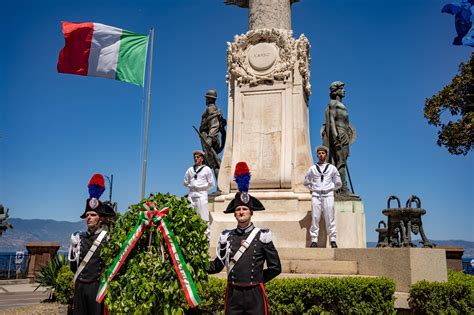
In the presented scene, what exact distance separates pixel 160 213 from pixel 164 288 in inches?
27.9

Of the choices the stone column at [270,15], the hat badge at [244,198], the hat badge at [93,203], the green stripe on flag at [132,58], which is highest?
the stone column at [270,15]

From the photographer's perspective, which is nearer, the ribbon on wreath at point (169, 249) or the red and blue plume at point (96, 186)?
the ribbon on wreath at point (169, 249)

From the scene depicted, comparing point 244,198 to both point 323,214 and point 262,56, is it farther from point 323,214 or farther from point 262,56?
point 262,56

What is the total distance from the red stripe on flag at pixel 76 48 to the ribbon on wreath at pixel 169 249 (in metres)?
7.44

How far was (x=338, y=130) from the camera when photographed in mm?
11805

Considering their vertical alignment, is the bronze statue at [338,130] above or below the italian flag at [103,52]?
below

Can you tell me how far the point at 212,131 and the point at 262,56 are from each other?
269 centimetres

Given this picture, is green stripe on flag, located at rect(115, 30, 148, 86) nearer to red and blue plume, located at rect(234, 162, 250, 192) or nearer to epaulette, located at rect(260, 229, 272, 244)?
red and blue plume, located at rect(234, 162, 250, 192)

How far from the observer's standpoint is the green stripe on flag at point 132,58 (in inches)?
433

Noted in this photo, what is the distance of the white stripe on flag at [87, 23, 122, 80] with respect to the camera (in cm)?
1094

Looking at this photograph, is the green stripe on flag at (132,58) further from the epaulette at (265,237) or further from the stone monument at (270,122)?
the epaulette at (265,237)

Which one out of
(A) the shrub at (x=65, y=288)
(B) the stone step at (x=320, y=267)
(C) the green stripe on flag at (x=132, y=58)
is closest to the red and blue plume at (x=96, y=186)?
(A) the shrub at (x=65, y=288)

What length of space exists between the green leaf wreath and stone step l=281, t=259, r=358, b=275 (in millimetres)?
4213

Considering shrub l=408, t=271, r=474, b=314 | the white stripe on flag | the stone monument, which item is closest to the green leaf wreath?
shrub l=408, t=271, r=474, b=314
